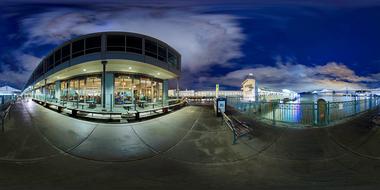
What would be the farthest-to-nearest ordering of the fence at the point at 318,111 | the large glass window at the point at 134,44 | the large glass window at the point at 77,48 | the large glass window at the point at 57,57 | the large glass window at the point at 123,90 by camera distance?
the large glass window at the point at 57,57, the large glass window at the point at 123,90, the large glass window at the point at 77,48, the large glass window at the point at 134,44, the fence at the point at 318,111

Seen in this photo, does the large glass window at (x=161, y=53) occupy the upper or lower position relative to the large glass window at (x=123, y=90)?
upper

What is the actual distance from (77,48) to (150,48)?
5.76 m

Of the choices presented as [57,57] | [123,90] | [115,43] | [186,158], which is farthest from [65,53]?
[186,158]

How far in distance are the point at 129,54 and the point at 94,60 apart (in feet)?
8.05

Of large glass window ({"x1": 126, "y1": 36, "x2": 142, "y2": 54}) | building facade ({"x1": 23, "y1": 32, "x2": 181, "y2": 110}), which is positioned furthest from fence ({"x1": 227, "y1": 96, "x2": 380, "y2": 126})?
large glass window ({"x1": 126, "y1": 36, "x2": 142, "y2": 54})

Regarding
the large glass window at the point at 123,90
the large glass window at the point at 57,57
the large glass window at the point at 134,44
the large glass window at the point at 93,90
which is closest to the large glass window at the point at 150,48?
the large glass window at the point at 134,44

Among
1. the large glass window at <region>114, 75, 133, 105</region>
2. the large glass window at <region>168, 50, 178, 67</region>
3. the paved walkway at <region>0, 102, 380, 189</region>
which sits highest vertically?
the large glass window at <region>168, 50, 178, 67</region>

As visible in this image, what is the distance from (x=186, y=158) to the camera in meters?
4.89

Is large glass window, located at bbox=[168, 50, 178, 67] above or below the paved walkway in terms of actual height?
above

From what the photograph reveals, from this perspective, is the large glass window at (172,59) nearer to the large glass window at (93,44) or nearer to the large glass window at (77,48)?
the large glass window at (93,44)

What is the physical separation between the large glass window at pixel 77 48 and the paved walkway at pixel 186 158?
8.18 metres

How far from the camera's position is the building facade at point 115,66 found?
41.6 feet

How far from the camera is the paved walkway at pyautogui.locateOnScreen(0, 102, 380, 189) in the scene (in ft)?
12.4

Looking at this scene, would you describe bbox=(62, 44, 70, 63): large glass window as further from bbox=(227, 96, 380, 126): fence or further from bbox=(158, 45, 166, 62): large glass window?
bbox=(227, 96, 380, 126): fence
